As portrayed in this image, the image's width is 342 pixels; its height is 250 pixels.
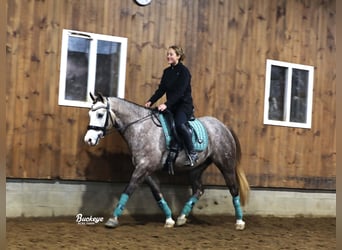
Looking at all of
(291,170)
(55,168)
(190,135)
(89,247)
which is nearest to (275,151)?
(291,170)

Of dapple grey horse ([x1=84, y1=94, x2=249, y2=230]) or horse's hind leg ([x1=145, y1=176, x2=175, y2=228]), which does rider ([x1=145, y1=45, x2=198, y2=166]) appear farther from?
horse's hind leg ([x1=145, y1=176, x2=175, y2=228])

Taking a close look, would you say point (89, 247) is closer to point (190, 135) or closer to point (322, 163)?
point (190, 135)

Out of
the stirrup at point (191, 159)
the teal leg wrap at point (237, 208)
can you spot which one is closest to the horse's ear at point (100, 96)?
the stirrup at point (191, 159)

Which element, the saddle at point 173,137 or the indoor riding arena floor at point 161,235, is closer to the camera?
the indoor riding arena floor at point 161,235

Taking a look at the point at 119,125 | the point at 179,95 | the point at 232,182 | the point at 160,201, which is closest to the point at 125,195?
the point at 160,201

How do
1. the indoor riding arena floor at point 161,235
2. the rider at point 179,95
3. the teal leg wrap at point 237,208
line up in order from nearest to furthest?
the indoor riding arena floor at point 161,235, the rider at point 179,95, the teal leg wrap at point 237,208

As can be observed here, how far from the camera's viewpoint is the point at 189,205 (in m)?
5.73

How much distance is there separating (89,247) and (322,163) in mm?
4446

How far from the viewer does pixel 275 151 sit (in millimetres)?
6957

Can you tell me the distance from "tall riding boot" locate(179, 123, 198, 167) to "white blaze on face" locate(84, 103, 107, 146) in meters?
0.86

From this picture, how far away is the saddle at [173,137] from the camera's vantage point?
5297 millimetres

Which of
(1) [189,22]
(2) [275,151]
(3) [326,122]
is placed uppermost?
(1) [189,22]

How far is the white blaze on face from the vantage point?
503cm

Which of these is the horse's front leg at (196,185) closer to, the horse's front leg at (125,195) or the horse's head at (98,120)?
the horse's front leg at (125,195)
